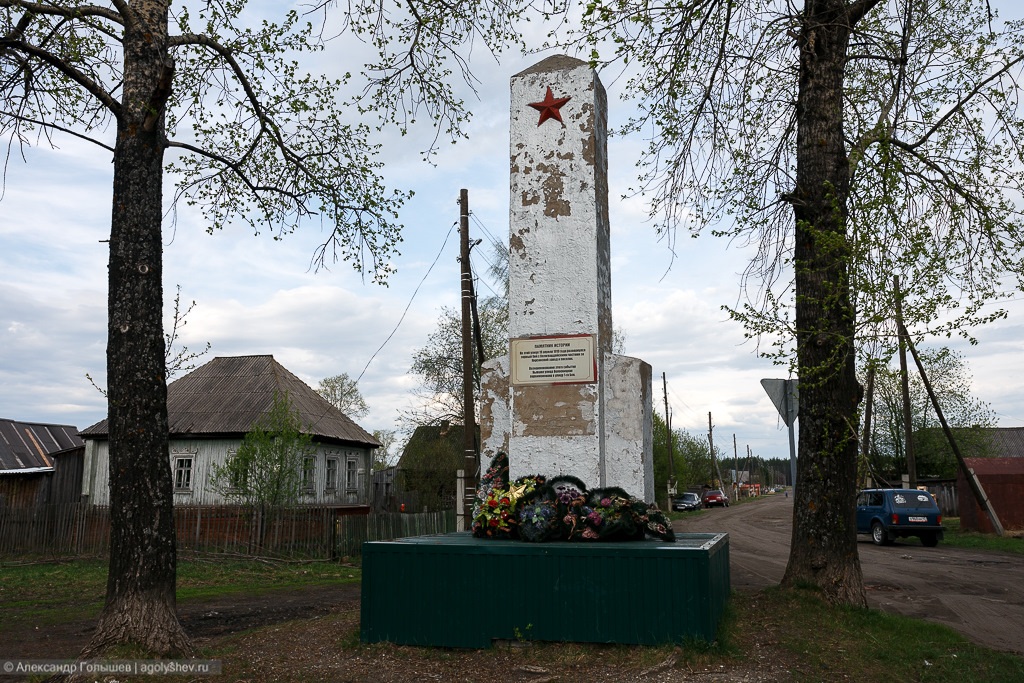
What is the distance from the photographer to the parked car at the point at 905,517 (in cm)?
1831

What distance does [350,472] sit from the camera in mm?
25172

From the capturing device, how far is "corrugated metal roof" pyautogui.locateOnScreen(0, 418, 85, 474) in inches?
1144

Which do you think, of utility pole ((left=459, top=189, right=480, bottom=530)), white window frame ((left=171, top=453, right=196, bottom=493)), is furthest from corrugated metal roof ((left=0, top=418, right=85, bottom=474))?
utility pole ((left=459, top=189, right=480, bottom=530))

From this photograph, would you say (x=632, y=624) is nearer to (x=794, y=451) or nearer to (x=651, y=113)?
(x=794, y=451)

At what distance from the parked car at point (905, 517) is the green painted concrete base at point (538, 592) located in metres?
14.3

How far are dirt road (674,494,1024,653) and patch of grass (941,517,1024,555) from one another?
0.72m

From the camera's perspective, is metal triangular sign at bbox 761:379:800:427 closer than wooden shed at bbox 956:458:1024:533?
Yes

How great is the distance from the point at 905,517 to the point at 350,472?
17122 millimetres

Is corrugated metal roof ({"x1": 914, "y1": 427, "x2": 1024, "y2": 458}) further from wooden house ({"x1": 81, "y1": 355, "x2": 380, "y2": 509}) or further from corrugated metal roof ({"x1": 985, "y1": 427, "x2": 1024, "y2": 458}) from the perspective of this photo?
wooden house ({"x1": 81, "y1": 355, "x2": 380, "y2": 509})

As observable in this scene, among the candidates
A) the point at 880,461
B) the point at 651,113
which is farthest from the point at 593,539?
the point at 880,461

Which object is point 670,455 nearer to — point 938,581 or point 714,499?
point 714,499

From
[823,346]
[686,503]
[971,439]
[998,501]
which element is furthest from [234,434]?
[971,439]

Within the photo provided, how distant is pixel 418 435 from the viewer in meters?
30.6

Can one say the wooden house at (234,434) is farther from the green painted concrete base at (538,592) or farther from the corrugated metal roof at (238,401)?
the green painted concrete base at (538,592)
